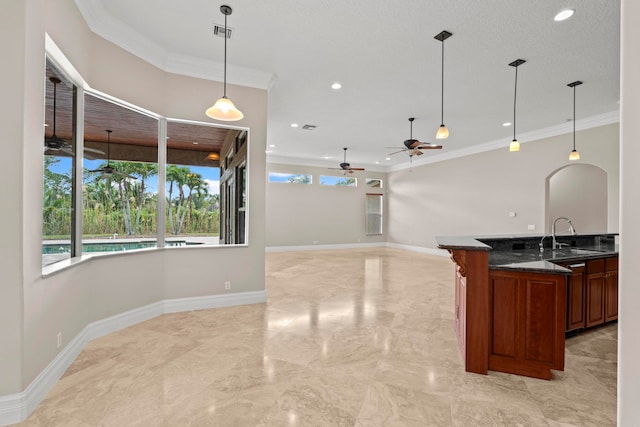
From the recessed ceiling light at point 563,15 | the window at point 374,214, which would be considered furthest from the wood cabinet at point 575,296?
the window at point 374,214

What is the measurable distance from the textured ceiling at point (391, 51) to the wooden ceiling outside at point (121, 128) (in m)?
0.69

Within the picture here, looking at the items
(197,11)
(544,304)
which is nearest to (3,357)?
(197,11)

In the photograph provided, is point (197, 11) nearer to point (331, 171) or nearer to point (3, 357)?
point (3, 357)

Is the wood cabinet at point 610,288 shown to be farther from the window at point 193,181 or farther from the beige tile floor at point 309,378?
the window at point 193,181

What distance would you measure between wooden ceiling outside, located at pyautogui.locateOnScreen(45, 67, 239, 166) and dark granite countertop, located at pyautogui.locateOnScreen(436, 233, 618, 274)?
3.36m

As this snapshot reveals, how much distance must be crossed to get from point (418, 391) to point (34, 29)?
387cm

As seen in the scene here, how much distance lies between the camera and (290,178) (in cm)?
1065

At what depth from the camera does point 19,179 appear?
2.02m

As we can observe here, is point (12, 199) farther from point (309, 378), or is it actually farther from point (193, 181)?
point (309, 378)

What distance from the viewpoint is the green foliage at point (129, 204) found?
2.70 m

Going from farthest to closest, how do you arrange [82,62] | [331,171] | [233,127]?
[331,171]
[233,127]
[82,62]

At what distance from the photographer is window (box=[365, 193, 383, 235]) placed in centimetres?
1213

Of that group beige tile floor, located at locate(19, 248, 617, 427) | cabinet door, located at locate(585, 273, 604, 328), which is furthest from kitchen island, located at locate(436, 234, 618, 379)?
cabinet door, located at locate(585, 273, 604, 328)

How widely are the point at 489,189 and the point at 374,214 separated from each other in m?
4.77
